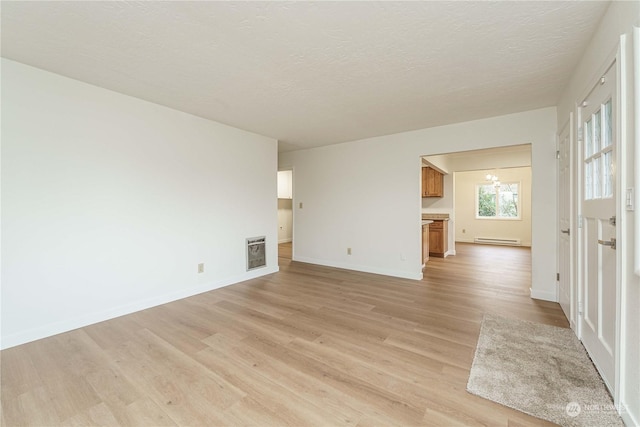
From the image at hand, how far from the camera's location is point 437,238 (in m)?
6.18

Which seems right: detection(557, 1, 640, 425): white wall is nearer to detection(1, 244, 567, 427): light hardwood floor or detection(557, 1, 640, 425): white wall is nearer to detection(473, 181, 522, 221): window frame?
detection(1, 244, 567, 427): light hardwood floor

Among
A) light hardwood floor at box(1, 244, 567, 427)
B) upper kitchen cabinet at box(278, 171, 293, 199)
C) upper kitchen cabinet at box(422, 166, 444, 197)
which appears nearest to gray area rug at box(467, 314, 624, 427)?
light hardwood floor at box(1, 244, 567, 427)

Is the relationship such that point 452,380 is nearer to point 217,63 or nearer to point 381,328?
point 381,328

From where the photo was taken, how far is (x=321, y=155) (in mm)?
5367

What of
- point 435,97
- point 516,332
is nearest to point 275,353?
point 516,332

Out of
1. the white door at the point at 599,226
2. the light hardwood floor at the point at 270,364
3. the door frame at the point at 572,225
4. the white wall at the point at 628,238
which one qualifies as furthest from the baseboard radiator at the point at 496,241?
the white wall at the point at 628,238

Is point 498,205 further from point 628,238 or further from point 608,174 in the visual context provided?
point 628,238

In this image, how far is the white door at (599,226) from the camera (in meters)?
1.61

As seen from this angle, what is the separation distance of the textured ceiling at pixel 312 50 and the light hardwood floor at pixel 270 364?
→ 2.37 metres

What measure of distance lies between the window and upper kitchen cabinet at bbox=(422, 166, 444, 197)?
9.41 ft

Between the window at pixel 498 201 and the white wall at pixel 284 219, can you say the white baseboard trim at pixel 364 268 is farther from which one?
the window at pixel 498 201

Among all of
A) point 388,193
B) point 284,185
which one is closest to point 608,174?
point 388,193

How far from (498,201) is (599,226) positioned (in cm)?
751

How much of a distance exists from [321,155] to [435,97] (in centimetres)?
272
